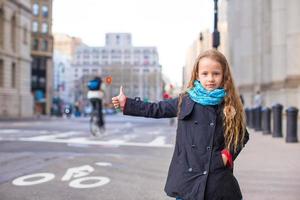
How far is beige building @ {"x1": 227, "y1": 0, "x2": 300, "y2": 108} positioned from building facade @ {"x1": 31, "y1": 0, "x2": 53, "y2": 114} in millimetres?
43907

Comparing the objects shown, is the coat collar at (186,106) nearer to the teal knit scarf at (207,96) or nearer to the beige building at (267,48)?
the teal knit scarf at (207,96)

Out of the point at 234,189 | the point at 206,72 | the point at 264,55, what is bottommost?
the point at 234,189

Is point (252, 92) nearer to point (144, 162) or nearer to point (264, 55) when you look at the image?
point (264, 55)

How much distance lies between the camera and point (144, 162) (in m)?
9.45

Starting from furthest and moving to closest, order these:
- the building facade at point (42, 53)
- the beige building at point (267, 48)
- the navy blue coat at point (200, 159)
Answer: the building facade at point (42, 53) < the beige building at point (267, 48) < the navy blue coat at point (200, 159)

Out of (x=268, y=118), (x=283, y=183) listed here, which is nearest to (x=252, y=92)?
(x=268, y=118)

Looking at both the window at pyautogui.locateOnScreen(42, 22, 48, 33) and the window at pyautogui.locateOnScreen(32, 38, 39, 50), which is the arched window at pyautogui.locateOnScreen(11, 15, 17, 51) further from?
the window at pyautogui.locateOnScreen(42, 22, 48, 33)

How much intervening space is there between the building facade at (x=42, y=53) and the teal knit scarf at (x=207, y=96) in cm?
7833

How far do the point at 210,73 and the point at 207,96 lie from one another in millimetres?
169

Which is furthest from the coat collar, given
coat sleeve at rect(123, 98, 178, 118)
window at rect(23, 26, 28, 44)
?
window at rect(23, 26, 28, 44)

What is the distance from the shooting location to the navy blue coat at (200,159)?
319 cm

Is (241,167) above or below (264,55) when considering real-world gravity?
below

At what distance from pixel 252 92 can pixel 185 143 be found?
107 ft

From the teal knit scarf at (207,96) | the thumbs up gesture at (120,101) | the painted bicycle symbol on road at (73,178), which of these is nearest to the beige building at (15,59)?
the painted bicycle symbol on road at (73,178)
